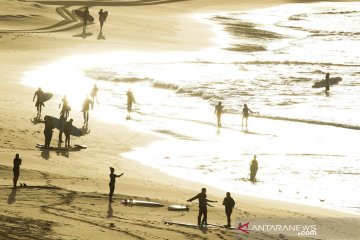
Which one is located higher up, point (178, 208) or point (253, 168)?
point (178, 208)

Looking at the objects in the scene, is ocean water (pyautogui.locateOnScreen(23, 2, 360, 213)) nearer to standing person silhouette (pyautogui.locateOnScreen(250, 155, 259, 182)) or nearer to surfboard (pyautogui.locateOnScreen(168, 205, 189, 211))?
standing person silhouette (pyautogui.locateOnScreen(250, 155, 259, 182))

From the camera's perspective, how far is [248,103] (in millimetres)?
36562

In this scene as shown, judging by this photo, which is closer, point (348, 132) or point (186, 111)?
point (348, 132)

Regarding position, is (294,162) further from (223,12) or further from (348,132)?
(223,12)

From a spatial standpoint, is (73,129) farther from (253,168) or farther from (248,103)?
(248,103)

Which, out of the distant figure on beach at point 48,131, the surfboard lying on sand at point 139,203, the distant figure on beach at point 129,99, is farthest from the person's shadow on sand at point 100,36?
the surfboard lying on sand at point 139,203

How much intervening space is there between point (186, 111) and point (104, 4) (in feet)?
104

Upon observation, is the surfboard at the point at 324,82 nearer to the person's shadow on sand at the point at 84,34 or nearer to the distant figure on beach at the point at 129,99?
the distant figure on beach at the point at 129,99

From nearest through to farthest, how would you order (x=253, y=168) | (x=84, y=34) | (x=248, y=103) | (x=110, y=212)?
(x=110, y=212) → (x=253, y=168) → (x=248, y=103) → (x=84, y=34)

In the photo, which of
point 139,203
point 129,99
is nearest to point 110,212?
point 139,203

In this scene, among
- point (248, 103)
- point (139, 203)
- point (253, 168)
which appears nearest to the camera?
point (139, 203)

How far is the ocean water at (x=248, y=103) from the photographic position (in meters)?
23.9

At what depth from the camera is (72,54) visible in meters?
44.8

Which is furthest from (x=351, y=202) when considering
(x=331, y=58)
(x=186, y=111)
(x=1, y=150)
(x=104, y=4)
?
(x=104, y=4)
